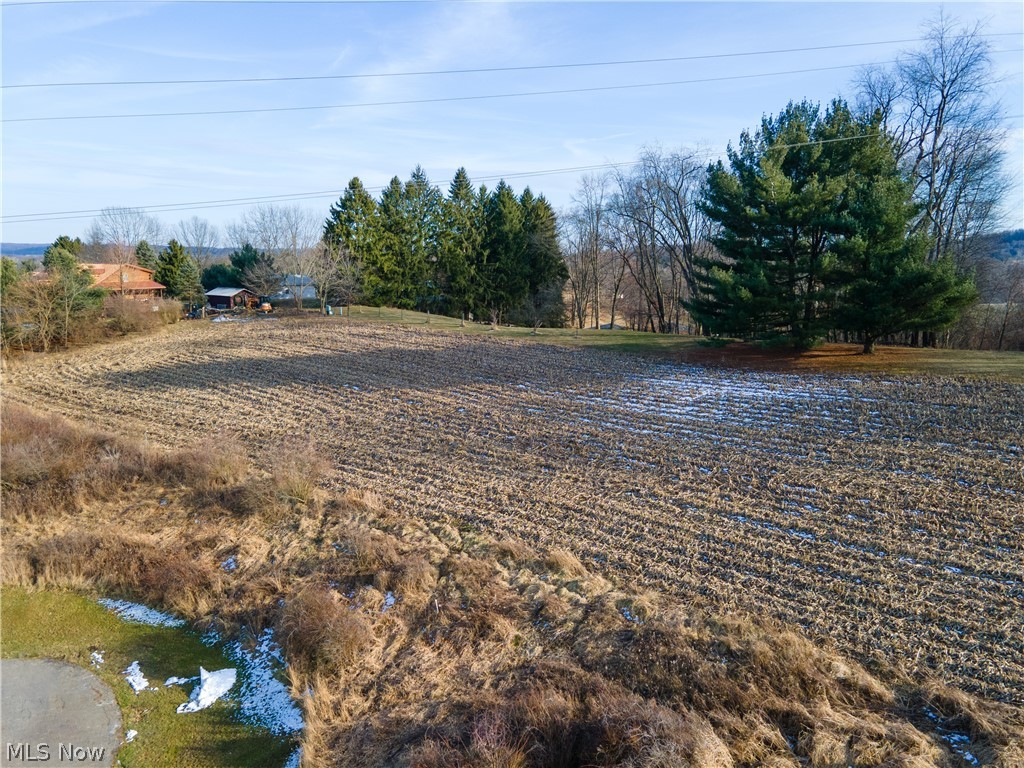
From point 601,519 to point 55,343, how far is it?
31603 millimetres

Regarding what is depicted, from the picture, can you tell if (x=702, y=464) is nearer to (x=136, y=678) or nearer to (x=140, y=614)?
(x=136, y=678)

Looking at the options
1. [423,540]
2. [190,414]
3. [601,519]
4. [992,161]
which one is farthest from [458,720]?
[992,161]

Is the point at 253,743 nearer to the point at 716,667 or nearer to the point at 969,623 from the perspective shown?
the point at 716,667

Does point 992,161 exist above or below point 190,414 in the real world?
above

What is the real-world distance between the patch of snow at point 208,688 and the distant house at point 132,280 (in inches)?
1444

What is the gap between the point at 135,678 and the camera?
287 inches

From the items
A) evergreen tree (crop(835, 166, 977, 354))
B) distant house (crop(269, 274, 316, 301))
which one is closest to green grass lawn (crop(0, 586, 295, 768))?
evergreen tree (crop(835, 166, 977, 354))

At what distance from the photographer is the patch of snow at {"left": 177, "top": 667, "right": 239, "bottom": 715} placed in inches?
267

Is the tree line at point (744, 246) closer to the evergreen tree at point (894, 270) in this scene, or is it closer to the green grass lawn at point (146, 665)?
the evergreen tree at point (894, 270)

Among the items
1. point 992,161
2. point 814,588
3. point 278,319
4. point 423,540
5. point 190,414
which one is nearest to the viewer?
point 814,588

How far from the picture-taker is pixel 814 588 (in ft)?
24.4

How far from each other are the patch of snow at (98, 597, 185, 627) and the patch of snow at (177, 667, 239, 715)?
4.92ft

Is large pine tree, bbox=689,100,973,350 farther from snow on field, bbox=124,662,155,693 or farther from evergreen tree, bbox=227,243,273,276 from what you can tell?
evergreen tree, bbox=227,243,273,276

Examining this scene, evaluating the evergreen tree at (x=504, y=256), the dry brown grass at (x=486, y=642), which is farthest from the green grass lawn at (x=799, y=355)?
the evergreen tree at (x=504, y=256)
